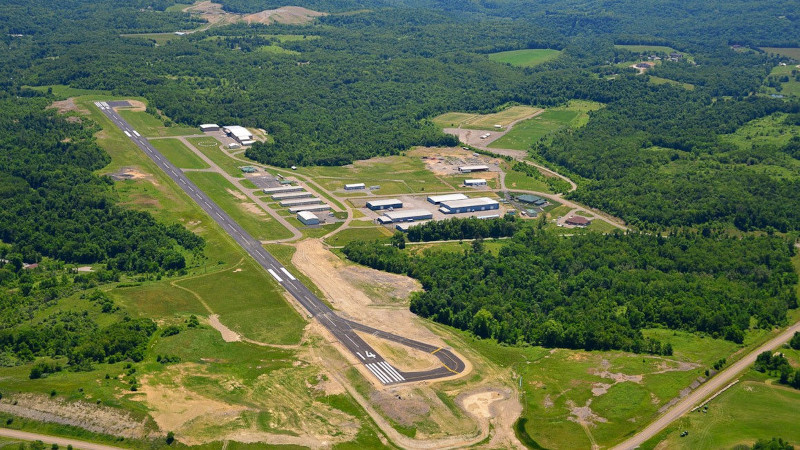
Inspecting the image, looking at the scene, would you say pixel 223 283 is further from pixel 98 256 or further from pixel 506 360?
pixel 506 360

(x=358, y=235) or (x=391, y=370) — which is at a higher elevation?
(x=391, y=370)

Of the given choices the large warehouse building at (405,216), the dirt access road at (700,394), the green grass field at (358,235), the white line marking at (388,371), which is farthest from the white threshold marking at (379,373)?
the large warehouse building at (405,216)

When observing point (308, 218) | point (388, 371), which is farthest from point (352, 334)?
point (308, 218)

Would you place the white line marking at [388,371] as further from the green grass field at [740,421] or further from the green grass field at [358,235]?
the green grass field at [358,235]

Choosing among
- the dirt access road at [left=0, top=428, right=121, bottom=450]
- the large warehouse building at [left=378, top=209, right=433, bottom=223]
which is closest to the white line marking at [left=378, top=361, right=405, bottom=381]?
the dirt access road at [left=0, top=428, right=121, bottom=450]

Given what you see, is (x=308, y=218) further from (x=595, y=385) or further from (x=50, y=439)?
(x=50, y=439)

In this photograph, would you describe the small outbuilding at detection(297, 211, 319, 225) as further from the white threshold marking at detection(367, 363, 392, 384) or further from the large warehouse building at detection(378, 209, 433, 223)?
the white threshold marking at detection(367, 363, 392, 384)
